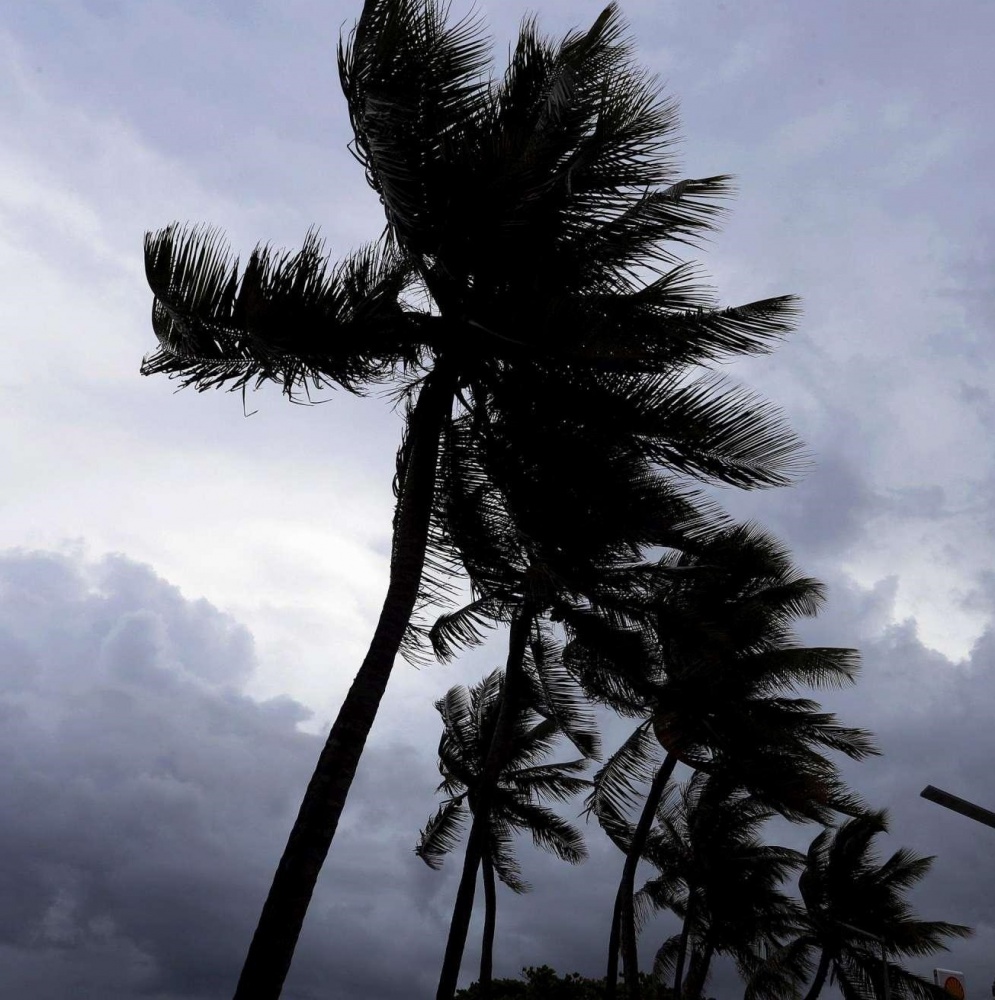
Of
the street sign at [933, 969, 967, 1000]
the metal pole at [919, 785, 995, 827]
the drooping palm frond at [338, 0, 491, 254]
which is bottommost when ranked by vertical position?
the street sign at [933, 969, 967, 1000]

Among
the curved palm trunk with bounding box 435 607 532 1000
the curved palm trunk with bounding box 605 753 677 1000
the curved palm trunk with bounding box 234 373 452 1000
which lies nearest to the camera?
the curved palm trunk with bounding box 234 373 452 1000

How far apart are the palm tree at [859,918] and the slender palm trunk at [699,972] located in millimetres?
1964

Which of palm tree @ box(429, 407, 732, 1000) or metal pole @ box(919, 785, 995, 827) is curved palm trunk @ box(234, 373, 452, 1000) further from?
metal pole @ box(919, 785, 995, 827)

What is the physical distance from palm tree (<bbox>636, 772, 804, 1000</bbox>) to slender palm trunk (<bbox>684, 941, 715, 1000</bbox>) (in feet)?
0.14

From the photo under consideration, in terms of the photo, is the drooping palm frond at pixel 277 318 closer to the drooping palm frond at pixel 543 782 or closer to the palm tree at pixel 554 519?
the palm tree at pixel 554 519

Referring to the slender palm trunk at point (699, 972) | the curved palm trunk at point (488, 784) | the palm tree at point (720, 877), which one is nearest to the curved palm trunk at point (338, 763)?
the curved palm trunk at point (488, 784)

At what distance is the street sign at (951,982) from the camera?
1204 centimetres

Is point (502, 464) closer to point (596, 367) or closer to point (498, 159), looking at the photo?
point (596, 367)

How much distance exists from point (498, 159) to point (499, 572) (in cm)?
421

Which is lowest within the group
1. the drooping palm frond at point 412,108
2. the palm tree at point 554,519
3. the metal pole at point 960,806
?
the metal pole at point 960,806

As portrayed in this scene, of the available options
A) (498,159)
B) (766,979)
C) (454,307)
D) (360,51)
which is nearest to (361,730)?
(454,307)

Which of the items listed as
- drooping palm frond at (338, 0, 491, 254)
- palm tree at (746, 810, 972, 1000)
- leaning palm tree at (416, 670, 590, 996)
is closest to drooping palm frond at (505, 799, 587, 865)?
leaning palm tree at (416, 670, 590, 996)

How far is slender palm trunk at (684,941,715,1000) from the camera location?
28078mm

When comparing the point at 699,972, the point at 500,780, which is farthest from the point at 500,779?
the point at 699,972
